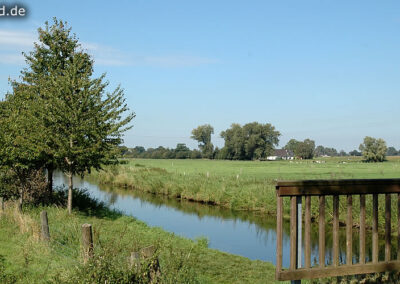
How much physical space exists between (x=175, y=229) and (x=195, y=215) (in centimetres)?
425

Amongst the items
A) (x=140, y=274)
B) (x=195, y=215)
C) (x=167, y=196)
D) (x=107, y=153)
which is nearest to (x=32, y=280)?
(x=140, y=274)

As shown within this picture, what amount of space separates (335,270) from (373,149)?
12104 centimetres

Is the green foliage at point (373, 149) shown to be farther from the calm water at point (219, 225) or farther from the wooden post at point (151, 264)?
the wooden post at point (151, 264)

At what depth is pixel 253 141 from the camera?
403 ft

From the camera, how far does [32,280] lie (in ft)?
25.6

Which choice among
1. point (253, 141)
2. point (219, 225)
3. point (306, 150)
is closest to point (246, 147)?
point (253, 141)

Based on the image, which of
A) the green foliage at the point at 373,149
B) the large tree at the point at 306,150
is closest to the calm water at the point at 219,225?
the green foliage at the point at 373,149

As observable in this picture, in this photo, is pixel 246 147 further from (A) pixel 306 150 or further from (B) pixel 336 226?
(B) pixel 336 226

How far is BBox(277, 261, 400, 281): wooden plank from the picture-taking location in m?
4.96

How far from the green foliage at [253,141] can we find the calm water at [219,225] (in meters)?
91.7

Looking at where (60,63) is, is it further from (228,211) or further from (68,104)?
(228,211)

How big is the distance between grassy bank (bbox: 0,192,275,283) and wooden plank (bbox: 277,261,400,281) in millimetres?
2168

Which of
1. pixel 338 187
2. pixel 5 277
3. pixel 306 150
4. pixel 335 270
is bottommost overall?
pixel 5 277

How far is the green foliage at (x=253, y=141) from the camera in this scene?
123 m
